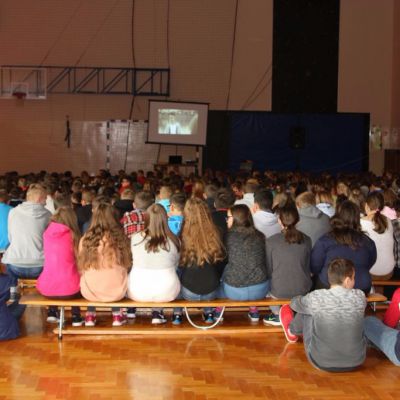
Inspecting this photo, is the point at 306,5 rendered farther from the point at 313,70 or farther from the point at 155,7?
the point at 155,7

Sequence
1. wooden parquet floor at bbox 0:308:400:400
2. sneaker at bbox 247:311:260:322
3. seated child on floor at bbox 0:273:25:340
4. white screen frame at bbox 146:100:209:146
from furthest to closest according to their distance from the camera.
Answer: white screen frame at bbox 146:100:209:146 → sneaker at bbox 247:311:260:322 → seated child on floor at bbox 0:273:25:340 → wooden parquet floor at bbox 0:308:400:400

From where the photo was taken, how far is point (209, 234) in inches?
237

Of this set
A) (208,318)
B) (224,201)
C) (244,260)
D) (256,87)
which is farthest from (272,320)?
(256,87)

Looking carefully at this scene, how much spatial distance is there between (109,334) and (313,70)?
15.6m

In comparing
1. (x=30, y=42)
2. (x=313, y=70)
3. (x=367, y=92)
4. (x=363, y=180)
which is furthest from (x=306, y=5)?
(x=363, y=180)

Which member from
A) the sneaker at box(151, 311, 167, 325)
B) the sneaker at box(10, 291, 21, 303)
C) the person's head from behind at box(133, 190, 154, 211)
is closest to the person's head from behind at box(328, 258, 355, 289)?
the sneaker at box(151, 311, 167, 325)

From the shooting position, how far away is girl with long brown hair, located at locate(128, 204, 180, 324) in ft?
19.4

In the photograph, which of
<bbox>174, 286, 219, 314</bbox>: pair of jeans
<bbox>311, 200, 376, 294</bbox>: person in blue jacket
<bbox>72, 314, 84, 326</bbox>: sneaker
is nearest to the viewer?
<bbox>311, 200, 376, 294</bbox>: person in blue jacket

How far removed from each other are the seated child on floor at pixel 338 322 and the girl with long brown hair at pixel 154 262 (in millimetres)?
1318

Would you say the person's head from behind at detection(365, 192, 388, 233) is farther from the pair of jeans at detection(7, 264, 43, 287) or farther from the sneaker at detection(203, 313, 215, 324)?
the pair of jeans at detection(7, 264, 43, 287)

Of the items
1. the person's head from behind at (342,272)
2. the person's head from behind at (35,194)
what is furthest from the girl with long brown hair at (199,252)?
the person's head from behind at (35,194)

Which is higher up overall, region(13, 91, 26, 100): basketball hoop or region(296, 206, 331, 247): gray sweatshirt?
region(13, 91, 26, 100): basketball hoop

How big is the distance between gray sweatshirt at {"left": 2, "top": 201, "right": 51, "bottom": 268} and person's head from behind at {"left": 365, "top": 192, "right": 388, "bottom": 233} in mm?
3234

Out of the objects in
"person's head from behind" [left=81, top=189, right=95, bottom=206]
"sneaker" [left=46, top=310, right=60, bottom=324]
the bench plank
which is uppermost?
"person's head from behind" [left=81, top=189, right=95, bottom=206]
